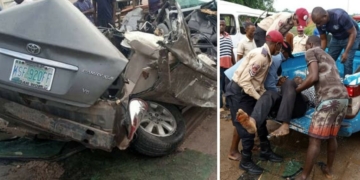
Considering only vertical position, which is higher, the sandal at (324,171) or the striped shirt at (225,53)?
the striped shirt at (225,53)

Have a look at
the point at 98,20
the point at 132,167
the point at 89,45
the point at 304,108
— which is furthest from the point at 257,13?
the point at 89,45

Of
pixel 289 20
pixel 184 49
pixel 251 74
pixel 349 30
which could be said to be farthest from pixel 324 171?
pixel 289 20

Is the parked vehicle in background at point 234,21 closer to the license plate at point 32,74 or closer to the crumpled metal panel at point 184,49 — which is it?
the crumpled metal panel at point 184,49

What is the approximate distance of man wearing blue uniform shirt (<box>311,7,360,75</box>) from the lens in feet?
13.2

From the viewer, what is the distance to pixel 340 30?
4293 mm

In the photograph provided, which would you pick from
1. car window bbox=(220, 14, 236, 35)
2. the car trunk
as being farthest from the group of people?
car window bbox=(220, 14, 236, 35)

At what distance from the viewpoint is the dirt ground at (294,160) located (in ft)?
11.0

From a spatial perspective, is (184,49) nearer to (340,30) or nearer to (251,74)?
(251,74)

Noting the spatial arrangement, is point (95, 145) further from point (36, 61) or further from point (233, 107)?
point (233, 107)

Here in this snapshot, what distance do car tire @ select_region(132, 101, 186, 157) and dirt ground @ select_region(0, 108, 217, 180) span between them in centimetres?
14

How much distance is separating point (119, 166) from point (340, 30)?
301 cm

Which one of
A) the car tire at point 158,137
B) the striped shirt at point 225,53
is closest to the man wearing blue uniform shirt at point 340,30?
the striped shirt at point 225,53

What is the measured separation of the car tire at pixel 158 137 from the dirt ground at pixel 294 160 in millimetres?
578

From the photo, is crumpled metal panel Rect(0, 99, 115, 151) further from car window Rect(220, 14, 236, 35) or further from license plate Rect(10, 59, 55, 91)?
car window Rect(220, 14, 236, 35)
